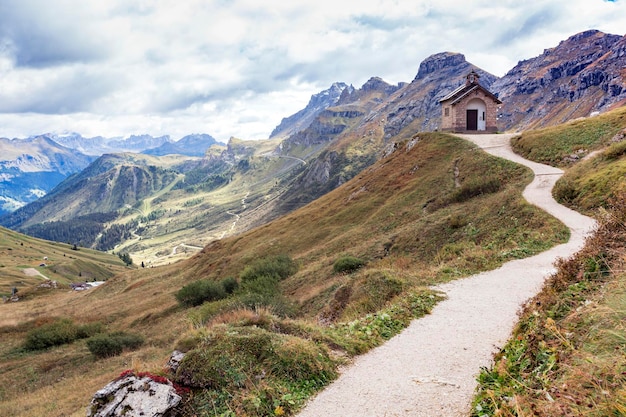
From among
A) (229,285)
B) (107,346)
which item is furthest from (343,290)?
(229,285)

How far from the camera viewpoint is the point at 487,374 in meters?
8.32

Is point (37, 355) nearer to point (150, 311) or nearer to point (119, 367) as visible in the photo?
point (150, 311)

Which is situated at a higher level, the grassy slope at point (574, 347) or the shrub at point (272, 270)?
the grassy slope at point (574, 347)

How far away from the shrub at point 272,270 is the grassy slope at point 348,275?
139 cm

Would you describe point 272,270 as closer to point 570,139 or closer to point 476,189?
point 476,189

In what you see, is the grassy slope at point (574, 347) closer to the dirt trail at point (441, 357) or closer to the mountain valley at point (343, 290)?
the mountain valley at point (343, 290)

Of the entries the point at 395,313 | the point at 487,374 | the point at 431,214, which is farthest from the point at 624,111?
the point at 487,374

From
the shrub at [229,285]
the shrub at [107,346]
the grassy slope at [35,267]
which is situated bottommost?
the grassy slope at [35,267]

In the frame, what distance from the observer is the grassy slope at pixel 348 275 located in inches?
632

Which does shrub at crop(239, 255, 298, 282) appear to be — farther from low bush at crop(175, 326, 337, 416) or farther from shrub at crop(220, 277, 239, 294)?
low bush at crop(175, 326, 337, 416)

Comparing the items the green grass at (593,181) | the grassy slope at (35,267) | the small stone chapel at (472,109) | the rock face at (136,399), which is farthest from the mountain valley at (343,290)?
the grassy slope at (35,267)

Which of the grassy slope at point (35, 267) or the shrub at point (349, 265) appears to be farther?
the grassy slope at point (35, 267)

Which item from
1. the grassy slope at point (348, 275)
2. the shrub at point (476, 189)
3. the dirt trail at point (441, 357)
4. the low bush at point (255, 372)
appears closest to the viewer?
the dirt trail at point (441, 357)

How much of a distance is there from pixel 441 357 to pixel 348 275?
61.7 ft
